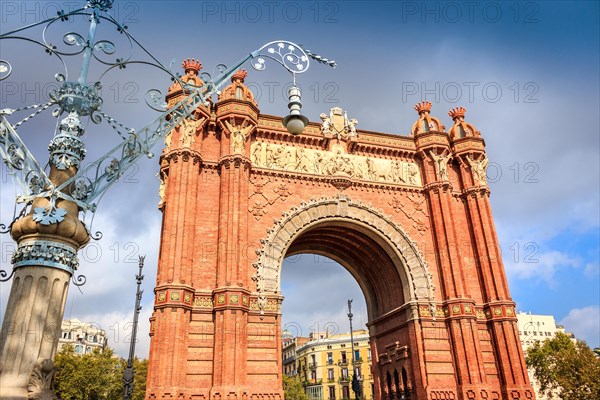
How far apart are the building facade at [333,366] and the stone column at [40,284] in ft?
205

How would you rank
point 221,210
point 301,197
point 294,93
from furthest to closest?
point 301,197, point 221,210, point 294,93

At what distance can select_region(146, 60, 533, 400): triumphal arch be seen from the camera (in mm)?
17000

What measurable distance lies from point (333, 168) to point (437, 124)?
672cm

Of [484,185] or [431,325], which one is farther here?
[484,185]

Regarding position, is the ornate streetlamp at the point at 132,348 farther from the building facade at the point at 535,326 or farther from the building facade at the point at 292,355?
the building facade at the point at 535,326

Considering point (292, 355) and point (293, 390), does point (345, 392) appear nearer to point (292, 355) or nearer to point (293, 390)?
point (293, 390)

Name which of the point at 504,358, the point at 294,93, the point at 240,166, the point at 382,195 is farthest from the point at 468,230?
the point at 294,93

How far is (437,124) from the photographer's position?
80.7 feet

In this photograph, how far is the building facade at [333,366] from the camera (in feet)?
213

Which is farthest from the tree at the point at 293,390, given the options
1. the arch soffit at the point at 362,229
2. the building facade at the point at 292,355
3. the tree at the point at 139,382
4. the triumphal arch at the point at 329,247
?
the arch soffit at the point at 362,229

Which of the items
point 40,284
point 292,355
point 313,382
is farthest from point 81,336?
point 40,284

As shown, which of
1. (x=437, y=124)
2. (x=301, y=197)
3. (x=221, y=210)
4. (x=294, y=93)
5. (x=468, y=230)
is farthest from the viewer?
(x=437, y=124)

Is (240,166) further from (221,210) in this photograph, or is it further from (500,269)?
(500,269)

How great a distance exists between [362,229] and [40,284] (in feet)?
55.9
